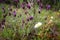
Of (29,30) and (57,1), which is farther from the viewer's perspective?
(57,1)

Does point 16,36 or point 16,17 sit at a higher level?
point 16,17

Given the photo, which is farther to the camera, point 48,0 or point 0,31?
point 48,0

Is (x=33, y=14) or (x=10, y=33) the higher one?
(x=33, y=14)

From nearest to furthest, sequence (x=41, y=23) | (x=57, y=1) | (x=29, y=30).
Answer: (x=29, y=30) < (x=41, y=23) < (x=57, y=1)

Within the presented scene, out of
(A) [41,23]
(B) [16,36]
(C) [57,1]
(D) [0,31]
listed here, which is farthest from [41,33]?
(C) [57,1]

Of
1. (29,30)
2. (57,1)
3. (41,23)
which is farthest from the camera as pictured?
(57,1)

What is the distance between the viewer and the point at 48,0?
21.9 feet

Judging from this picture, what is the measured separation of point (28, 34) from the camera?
413cm

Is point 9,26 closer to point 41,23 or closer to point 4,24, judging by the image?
point 4,24

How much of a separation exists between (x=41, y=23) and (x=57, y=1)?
236 cm

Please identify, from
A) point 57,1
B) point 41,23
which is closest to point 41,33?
point 41,23

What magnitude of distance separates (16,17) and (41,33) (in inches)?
22.5

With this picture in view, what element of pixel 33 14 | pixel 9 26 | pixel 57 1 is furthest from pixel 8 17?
pixel 57 1

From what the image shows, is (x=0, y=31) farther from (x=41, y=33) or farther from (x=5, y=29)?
(x=41, y=33)
